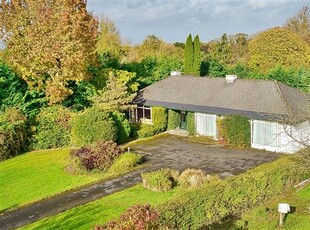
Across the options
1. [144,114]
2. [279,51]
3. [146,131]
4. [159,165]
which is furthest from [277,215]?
[279,51]

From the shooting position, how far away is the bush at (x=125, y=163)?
2405 centimetres

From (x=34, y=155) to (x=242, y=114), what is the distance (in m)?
15.0

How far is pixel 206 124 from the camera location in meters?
31.9

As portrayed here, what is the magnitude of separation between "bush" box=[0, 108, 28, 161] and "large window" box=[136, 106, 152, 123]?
409 inches

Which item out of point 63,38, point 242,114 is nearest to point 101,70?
point 63,38

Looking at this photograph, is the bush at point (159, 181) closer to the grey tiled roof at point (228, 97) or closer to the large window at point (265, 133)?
the large window at point (265, 133)

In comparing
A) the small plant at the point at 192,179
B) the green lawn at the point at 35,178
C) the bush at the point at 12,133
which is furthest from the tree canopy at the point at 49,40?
the small plant at the point at 192,179

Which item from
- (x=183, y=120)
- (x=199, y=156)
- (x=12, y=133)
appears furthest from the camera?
(x=183, y=120)

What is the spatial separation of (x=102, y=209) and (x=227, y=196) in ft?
19.0

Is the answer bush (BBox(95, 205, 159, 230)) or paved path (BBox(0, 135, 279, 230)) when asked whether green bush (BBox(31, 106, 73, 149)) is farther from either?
bush (BBox(95, 205, 159, 230))

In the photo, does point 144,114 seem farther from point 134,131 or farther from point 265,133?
point 265,133

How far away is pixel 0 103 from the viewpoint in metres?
29.9

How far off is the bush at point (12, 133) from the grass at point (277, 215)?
56.1ft

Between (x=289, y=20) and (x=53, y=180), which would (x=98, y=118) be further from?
(x=289, y=20)
